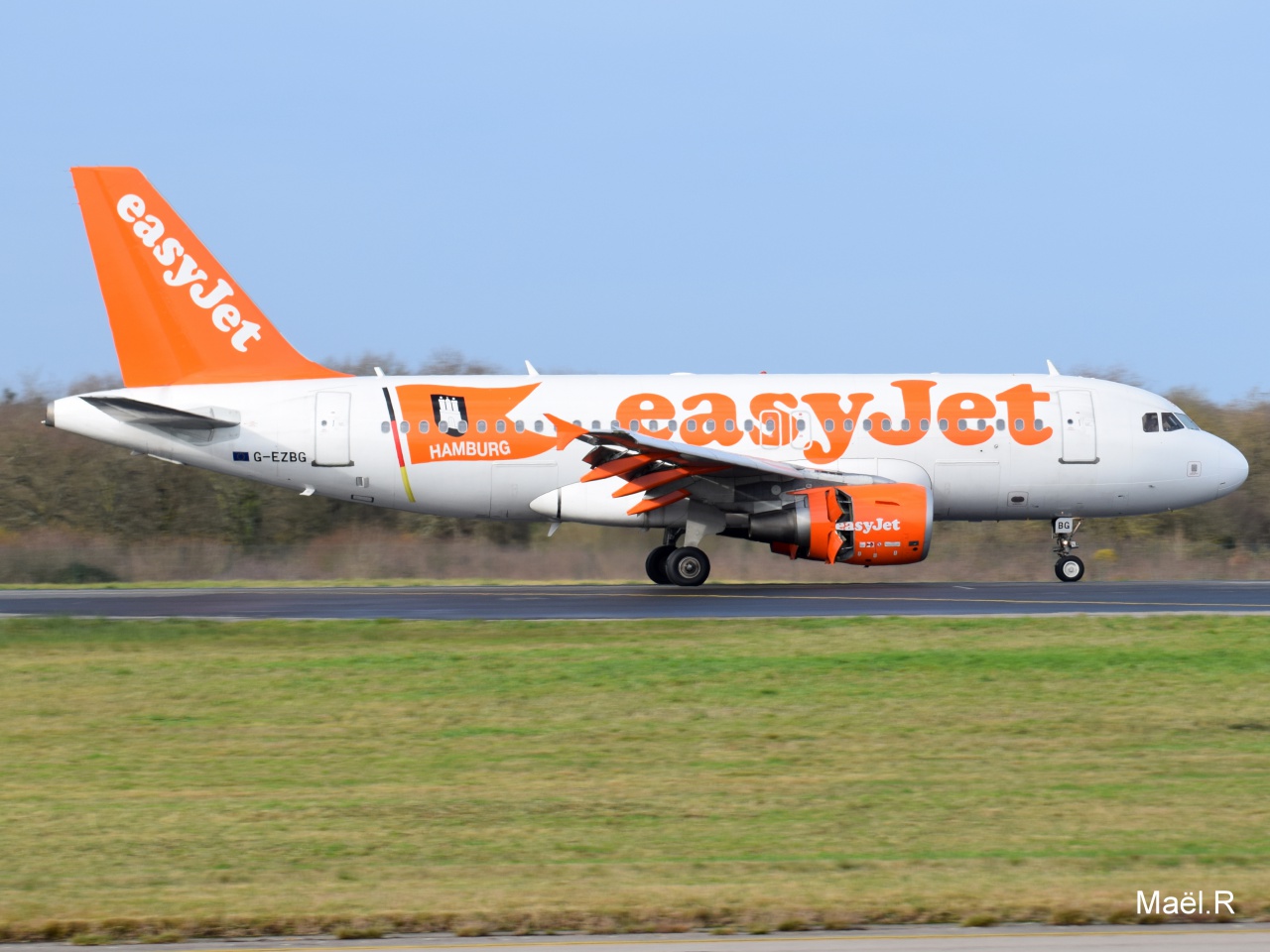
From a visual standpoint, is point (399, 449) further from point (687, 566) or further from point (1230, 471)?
point (1230, 471)

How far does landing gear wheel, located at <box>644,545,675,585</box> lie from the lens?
2544cm

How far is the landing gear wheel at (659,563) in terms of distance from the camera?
1001 inches

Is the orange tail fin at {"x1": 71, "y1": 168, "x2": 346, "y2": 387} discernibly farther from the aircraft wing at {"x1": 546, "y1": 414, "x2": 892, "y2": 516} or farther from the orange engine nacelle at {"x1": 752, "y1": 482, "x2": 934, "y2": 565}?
the orange engine nacelle at {"x1": 752, "y1": 482, "x2": 934, "y2": 565}

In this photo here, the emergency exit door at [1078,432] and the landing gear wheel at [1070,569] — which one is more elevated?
the emergency exit door at [1078,432]

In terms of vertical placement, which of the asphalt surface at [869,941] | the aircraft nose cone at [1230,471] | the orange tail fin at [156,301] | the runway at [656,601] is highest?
the orange tail fin at [156,301]

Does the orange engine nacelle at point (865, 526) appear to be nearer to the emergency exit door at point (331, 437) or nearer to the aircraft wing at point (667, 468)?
the aircraft wing at point (667, 468)

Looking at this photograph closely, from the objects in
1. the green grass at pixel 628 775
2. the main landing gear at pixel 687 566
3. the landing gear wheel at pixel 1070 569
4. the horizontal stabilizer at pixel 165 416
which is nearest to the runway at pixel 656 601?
the main landing gear at pixel 687 566

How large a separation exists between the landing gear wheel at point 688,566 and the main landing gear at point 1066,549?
21.5ft

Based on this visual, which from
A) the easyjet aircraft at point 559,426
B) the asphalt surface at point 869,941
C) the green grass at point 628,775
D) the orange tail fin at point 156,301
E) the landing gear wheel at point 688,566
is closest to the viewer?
the asphalt surface at point 869,941

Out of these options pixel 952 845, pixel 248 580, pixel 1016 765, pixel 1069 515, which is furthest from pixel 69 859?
pixel 248 580

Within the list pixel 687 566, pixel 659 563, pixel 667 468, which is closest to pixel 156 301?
pixel 667 468

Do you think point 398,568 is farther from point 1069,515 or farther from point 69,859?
point 69,859

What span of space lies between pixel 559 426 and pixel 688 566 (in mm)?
3410

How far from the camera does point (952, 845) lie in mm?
8320
